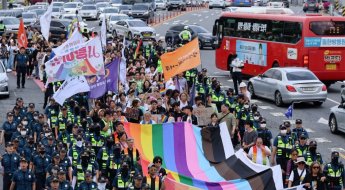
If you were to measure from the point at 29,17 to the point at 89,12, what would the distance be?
29.4 ft

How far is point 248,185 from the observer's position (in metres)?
16.1

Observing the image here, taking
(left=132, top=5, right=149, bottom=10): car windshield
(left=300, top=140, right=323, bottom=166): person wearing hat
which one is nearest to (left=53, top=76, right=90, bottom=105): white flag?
(left=300, top=140, right=323, bottom=166): person wearing hat

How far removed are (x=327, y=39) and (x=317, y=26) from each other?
0.57 m

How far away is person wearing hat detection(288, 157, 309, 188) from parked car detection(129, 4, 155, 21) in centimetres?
5165

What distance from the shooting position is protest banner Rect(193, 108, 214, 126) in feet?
68.1

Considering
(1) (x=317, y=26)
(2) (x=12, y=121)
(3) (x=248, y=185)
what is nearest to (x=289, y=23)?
(1) (x=317, y=26)

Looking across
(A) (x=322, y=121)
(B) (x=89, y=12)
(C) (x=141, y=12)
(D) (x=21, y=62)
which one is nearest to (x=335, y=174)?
(A) (x=322, y=121)

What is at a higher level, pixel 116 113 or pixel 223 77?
pixel 116 113

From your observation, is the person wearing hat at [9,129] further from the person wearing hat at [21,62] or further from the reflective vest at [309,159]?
the person wearing hat at [21,62]

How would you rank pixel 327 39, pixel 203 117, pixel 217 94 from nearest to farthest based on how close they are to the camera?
pixel 203 117, pixel 217 94, pixel 327 39

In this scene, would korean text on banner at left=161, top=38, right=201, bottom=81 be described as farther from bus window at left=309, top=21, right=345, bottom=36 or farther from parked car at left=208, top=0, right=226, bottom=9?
parked car at left=208, top=0, right=226, bottom=9

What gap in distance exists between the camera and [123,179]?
15875 mm

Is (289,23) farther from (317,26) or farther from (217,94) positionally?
(217,94)

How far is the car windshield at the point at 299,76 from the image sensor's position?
29.0m
